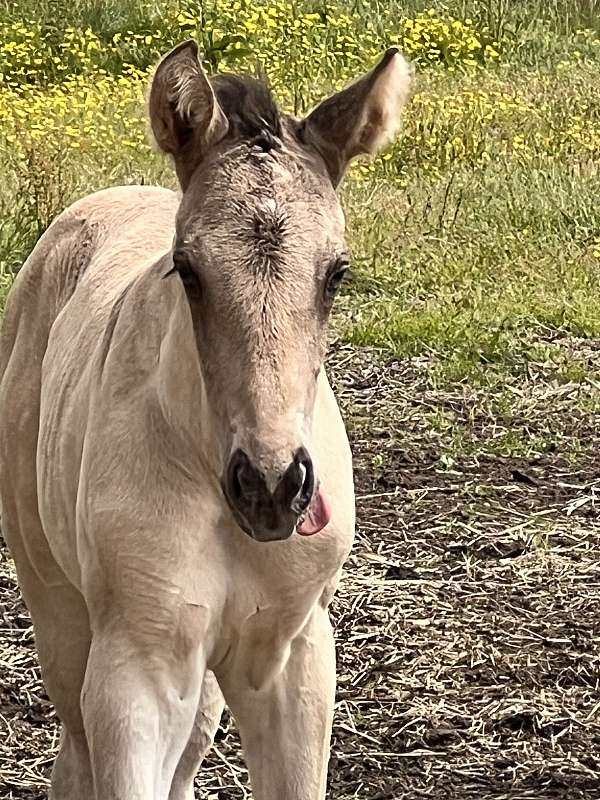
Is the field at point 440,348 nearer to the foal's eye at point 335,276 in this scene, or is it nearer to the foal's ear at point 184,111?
the foal's eye at point 335,276

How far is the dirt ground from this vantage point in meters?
4.38

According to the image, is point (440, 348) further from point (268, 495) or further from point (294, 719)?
point (268, 495)

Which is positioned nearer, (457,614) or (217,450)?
(217,450)

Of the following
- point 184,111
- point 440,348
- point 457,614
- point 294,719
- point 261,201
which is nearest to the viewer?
point 261,201

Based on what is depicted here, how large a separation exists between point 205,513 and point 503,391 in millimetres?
4022

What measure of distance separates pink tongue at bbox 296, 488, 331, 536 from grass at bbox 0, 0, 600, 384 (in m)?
4.09

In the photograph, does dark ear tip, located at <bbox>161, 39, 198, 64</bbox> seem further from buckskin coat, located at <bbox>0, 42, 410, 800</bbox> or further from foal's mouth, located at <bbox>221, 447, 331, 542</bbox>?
foal's mouth, located at <bbox>221, 447, 331, 542</bbox>

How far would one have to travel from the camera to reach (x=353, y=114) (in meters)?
3.12

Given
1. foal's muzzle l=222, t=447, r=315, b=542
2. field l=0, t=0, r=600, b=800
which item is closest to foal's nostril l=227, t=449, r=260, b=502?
foal's muzzle l=222, t=447, r=315, b=542

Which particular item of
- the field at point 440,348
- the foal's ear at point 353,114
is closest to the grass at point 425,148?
the field at point 440,348

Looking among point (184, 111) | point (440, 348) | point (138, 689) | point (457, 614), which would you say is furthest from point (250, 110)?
point (440, 348)

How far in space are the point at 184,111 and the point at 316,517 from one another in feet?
2.54

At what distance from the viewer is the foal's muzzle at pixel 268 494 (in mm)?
2734

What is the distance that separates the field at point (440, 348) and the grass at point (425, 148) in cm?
2
